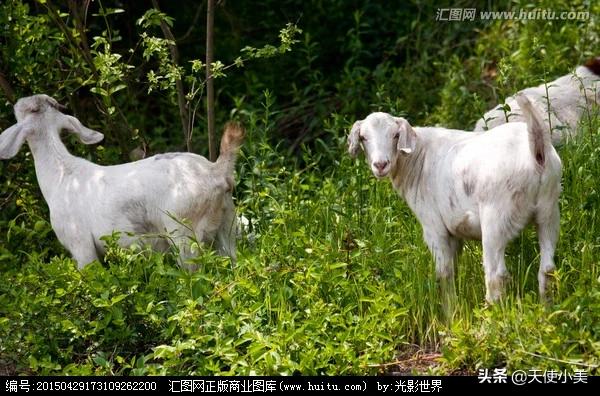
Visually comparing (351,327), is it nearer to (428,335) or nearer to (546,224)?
(428,335)

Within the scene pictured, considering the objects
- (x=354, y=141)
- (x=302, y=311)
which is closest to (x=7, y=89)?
(x=354, y=141)

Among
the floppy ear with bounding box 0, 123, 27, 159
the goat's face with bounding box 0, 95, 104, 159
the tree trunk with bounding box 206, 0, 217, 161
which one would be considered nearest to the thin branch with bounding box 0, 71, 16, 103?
the goat's face with bounding box 0, 95, 104, 159

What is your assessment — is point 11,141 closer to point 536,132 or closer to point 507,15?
point 536,132

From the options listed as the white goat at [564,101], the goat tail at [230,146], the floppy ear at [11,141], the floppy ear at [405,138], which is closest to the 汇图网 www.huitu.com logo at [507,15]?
the white goat at [564,101]

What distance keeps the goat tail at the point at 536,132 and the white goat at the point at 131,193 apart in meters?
1.95

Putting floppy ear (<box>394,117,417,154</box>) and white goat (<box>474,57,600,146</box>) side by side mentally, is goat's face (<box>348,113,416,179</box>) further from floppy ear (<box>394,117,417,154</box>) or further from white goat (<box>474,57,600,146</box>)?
white goat (<box>474,57,600,146</box>)

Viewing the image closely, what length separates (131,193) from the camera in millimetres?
7230

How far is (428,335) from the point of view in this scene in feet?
21.3

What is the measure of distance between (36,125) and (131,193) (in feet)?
3.16

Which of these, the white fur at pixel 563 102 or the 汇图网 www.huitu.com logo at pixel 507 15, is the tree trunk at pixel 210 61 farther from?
the 汇图网 www.huitu.com logo at pixel 507 15

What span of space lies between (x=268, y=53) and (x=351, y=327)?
7.71 feet

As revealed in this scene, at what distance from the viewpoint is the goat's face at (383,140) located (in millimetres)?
6770

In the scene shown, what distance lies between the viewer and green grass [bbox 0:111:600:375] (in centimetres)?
604

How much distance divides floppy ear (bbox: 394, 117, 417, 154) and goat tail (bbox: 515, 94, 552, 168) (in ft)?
3.06
